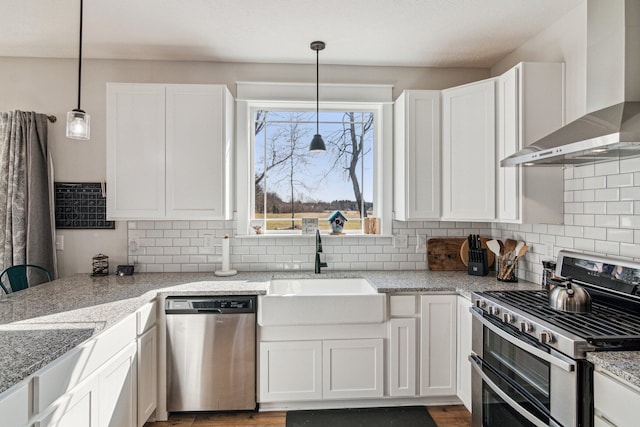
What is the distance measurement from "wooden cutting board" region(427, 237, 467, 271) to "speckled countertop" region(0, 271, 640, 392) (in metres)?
0.14

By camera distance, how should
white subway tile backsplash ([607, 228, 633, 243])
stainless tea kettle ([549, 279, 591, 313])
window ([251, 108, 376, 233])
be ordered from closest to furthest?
stainless tea kettle ([549, 279, 591, 313]) < white subway tile backsplash ([607, 228, 633, 243]) < window ([251, 108, 376, 233])

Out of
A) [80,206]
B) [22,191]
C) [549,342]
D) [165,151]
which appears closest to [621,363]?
[549,342]

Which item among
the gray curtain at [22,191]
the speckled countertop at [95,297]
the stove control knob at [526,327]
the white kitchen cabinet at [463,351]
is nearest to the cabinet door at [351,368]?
the speckled countertop at [95,297]

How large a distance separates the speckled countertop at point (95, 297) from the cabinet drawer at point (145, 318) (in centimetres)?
5

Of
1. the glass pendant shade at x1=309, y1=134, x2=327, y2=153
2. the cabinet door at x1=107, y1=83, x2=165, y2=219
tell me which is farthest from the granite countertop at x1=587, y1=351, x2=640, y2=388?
the cabinet door at x1=107, y1=83, x2=165, y2=219

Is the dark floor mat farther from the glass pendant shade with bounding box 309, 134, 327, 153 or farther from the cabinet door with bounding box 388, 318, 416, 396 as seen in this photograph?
the glass pendant shade with bounding box 309, 134, 327, 153

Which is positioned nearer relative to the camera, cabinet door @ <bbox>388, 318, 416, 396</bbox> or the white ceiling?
the white ceiling

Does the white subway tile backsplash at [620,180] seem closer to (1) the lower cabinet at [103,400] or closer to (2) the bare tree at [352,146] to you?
(2) the bare tree at [352,146]

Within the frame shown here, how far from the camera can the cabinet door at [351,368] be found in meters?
2.41

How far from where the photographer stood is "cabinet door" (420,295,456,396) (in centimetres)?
246

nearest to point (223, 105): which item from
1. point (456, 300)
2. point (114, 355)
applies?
point (114, 355)

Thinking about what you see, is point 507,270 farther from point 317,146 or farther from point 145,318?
point 145,318

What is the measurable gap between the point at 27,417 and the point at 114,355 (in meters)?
0.59

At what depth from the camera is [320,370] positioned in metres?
2.40
